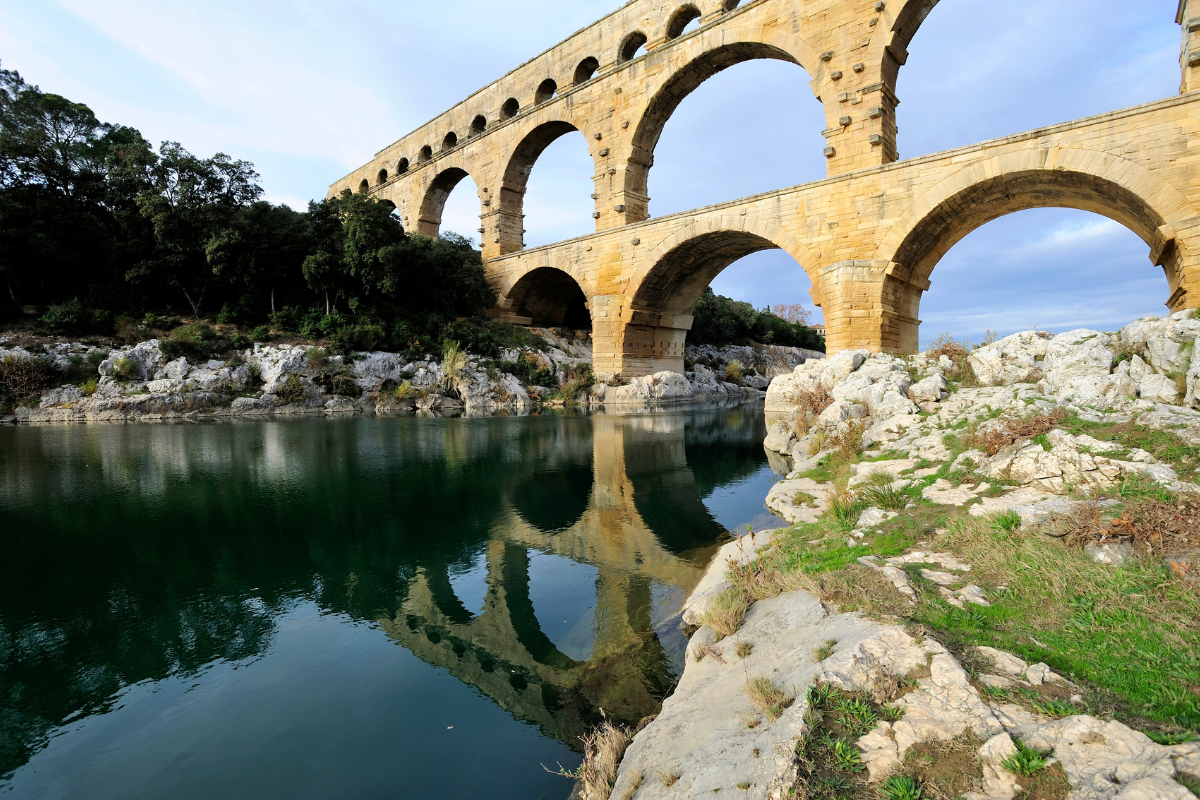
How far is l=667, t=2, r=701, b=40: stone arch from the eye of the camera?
20172 mm

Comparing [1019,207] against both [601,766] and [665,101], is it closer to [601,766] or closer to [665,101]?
[665,101]

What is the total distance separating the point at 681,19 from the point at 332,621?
76.9 ft

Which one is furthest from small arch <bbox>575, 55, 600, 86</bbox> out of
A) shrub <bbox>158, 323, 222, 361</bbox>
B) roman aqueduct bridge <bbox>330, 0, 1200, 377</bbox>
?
shrub <bbox>158, 323, 222, 361</bbox>

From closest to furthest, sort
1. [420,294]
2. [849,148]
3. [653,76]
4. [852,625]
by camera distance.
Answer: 1. [852,625]
2. [849,148]
3. [653,76]
4. [420,294]

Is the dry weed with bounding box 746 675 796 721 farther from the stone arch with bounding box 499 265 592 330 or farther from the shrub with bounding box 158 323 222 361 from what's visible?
the shrub with bounding box 158 323 222 361

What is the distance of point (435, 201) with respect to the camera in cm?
3184

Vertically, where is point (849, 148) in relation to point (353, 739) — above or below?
above

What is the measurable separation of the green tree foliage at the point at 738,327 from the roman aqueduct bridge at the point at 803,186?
9983mm

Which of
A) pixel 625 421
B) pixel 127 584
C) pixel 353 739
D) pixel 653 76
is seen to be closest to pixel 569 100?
pixel 653 76

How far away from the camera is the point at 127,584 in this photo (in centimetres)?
482

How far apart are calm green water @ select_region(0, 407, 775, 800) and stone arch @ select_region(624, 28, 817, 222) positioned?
1514 cm

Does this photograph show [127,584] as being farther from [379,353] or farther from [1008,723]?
[379,353]

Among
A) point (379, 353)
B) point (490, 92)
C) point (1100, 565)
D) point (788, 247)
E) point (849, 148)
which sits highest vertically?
point (490, 92)

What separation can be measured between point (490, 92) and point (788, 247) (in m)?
19.7
